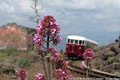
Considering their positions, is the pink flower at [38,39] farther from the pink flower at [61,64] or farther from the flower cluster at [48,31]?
the pink flower at [61,64]

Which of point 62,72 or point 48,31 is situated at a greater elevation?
point 48,31

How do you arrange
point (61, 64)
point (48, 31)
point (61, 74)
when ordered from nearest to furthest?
point (48, 31) → point (61, 74) → point (61, 64)

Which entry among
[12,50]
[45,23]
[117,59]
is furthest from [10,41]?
[45,23]

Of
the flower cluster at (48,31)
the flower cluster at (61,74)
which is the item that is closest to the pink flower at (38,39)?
the flower cluster at (48,31)

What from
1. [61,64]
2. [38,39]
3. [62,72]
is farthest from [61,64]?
[38,39]

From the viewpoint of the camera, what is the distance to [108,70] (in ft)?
47.4

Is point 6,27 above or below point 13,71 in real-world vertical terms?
above

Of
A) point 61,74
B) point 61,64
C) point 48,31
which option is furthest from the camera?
point 61,64

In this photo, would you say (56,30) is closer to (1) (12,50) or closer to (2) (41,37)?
(2) (41,37)

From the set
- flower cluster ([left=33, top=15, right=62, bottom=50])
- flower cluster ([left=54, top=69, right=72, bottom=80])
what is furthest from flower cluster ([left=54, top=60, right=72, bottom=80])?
flower cluster ([left=33, top=15, right=62, bottom=50])

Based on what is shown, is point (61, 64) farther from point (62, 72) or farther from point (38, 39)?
point (38, 39)

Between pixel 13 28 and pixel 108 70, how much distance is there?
17.6 meters

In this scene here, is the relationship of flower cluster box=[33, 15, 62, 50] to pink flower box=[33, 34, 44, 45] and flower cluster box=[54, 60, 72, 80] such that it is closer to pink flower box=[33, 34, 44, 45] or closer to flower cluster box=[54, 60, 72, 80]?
pink flower box=[33, 34, 44, 45]

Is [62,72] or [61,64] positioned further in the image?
[61,64]
